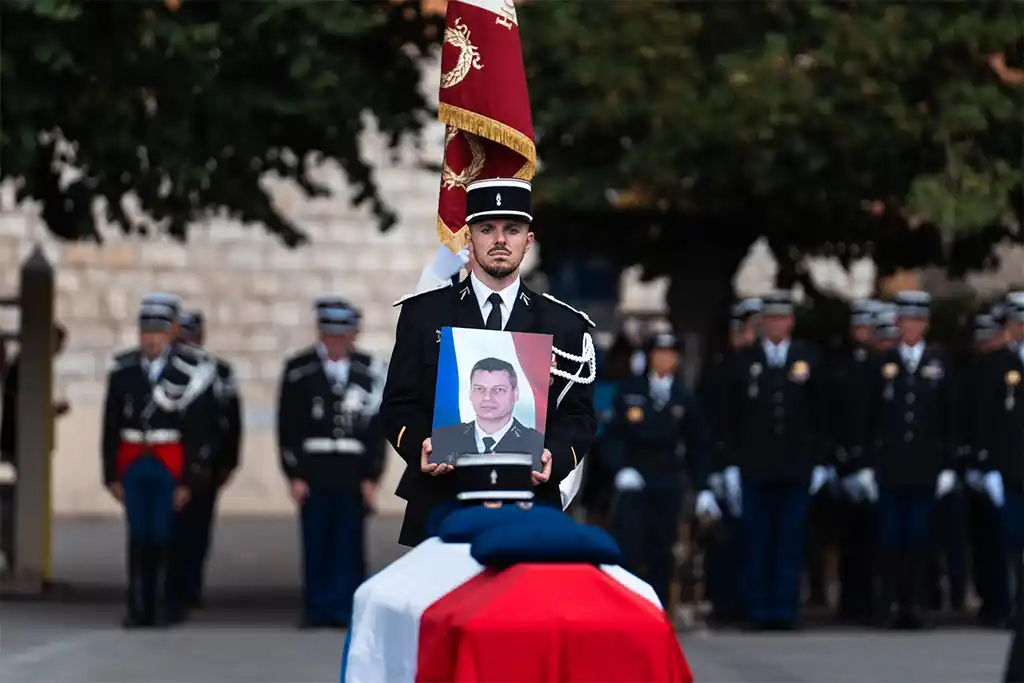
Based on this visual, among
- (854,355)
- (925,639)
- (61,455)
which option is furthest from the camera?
(61,455)

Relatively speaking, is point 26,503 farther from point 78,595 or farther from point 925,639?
point 925,639

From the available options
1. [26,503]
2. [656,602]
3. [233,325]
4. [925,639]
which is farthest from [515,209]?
[233,325]

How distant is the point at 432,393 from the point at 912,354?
31.7 ft

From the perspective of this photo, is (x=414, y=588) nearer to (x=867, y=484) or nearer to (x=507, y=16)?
(x=507, y=16)

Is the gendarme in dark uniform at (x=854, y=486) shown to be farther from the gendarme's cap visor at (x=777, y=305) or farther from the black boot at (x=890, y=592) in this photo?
the gendarme's cap visor at (x=777, y=305)

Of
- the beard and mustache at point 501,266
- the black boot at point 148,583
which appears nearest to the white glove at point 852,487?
the black boot at point 148,583

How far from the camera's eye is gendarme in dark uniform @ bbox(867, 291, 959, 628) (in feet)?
55.6

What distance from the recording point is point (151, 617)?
16078 millimetres

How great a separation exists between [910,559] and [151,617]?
16.0 feet

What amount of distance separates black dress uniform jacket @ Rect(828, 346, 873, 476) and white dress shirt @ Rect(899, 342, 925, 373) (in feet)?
0.74

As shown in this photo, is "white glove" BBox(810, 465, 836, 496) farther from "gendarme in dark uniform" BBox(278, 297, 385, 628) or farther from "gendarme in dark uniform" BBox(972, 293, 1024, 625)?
"gendarme in dark uniform" BBox(278, 297, 385, 628)

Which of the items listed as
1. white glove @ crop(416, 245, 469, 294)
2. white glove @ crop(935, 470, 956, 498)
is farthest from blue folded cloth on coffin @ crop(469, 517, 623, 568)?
white glove @ crop(935, 470, 956, 498)

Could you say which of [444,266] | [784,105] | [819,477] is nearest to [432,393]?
[444,266]

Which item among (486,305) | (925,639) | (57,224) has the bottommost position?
(925,639)
